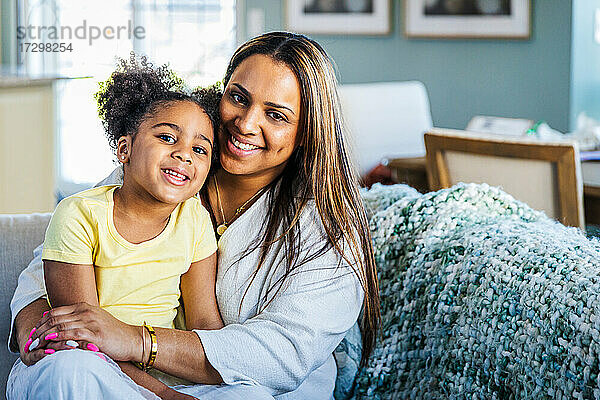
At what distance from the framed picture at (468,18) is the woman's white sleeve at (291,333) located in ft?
12.4

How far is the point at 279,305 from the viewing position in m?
1.53

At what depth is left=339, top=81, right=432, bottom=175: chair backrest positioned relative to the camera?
158 inches

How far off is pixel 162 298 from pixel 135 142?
30cm

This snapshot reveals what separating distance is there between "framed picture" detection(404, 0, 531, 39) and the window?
1450 millimetres

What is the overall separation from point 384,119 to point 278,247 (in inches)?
100

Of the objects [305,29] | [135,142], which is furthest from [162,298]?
[305,29]

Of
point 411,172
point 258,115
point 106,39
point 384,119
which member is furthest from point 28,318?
point 106,39

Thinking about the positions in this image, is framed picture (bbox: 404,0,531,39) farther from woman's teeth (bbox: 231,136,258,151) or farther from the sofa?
woman's teeth (bbox: 231,136,258,151)

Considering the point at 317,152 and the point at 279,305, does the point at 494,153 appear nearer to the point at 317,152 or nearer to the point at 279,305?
the point at 317,152

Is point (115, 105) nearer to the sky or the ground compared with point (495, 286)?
nearer to the sky

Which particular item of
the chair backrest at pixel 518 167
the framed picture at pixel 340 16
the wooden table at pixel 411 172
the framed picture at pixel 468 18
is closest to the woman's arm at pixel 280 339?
the chair backrest at pixel 518 167

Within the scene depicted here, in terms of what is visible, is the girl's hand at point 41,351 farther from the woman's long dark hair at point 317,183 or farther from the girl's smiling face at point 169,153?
the woman's long dark hair at point 317,183

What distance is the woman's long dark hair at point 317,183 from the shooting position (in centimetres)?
160

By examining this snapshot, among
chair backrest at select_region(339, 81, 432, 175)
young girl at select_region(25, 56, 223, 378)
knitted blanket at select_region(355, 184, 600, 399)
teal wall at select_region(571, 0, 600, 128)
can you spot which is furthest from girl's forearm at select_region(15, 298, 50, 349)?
teal wall at select_region(571, 0, 600, 128)
